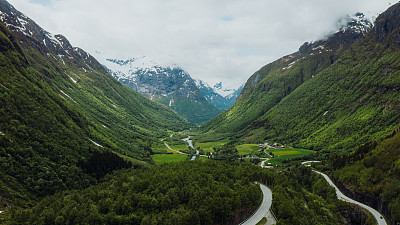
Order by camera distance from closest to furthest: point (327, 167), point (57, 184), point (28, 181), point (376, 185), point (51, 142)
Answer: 1. point (28, 181)
2. point (57, 184)
3. point (376, 185)
4. point (51, 142)
5. point (327, 167)

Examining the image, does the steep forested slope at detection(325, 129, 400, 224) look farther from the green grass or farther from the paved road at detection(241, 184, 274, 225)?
the green grass

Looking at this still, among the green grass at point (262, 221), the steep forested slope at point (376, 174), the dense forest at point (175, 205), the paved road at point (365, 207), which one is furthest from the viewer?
the steep forested slope at point (376, 174)

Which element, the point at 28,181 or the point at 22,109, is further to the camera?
the point at 22,109

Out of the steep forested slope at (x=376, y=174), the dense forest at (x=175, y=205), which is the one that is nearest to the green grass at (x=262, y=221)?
the dense forest at (x=175, y=205)

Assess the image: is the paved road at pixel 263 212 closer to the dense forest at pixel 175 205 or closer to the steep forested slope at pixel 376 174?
the dense forest at pixel 175 205

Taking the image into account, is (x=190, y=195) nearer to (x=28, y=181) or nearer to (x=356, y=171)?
(x=28, y=181)

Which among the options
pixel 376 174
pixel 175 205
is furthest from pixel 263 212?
pixel 376 174

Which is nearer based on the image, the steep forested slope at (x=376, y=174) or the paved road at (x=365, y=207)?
the paved road at (x=365, y=207)

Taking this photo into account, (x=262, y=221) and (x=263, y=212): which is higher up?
(x=263, y=212)

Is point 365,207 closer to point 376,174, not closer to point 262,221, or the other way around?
point 376,174

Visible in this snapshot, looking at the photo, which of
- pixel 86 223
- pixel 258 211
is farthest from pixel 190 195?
pixel 86 223

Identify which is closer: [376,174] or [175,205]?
[175,205]
